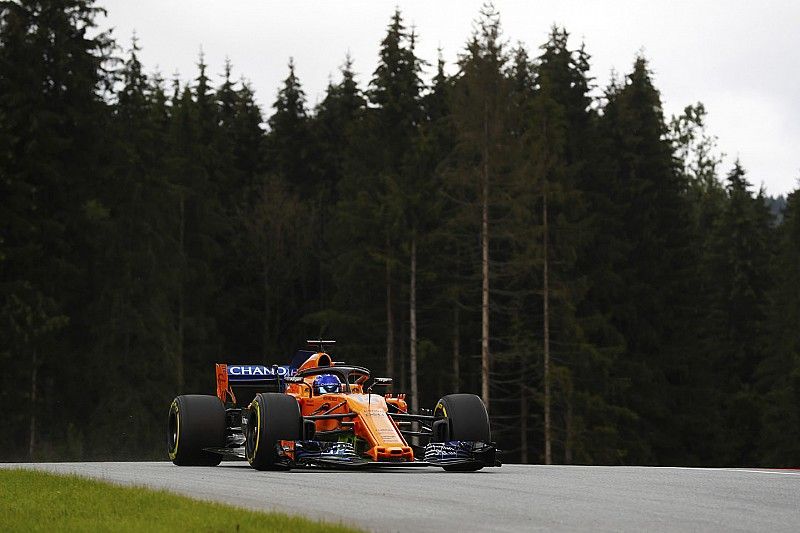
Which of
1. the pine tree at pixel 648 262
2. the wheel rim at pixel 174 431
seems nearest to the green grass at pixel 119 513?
the wheel rim at pixel 174 431

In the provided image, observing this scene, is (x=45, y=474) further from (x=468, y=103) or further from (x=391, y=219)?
(x=391, y=219)

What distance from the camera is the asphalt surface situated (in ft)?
39.5

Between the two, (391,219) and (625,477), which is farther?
(391,219)

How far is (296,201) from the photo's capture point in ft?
229

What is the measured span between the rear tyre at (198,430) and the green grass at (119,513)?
16.5 ft

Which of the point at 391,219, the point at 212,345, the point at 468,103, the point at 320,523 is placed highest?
the point at 468,103

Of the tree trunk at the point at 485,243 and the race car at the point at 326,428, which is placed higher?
the tree trunk at the point at 485,243

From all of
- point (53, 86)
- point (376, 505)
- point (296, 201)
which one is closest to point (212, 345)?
point (296, 201)

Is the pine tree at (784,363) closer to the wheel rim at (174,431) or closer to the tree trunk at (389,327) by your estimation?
the tree trunk at (389,327)

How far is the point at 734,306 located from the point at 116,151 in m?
36.8

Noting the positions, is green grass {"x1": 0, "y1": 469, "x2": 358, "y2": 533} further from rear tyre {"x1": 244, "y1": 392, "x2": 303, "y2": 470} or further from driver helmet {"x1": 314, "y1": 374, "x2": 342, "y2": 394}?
driver helmet {"x1": 314, "y1": 374, "x2": 342, "y2": 394}

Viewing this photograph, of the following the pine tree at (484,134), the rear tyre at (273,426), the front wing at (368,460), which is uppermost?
the pine tree at (484,134)

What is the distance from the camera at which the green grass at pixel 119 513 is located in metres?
11.9

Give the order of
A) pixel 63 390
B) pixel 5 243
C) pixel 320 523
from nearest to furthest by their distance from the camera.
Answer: pixel 320 523, pixel 5 243, pixel 63 390
